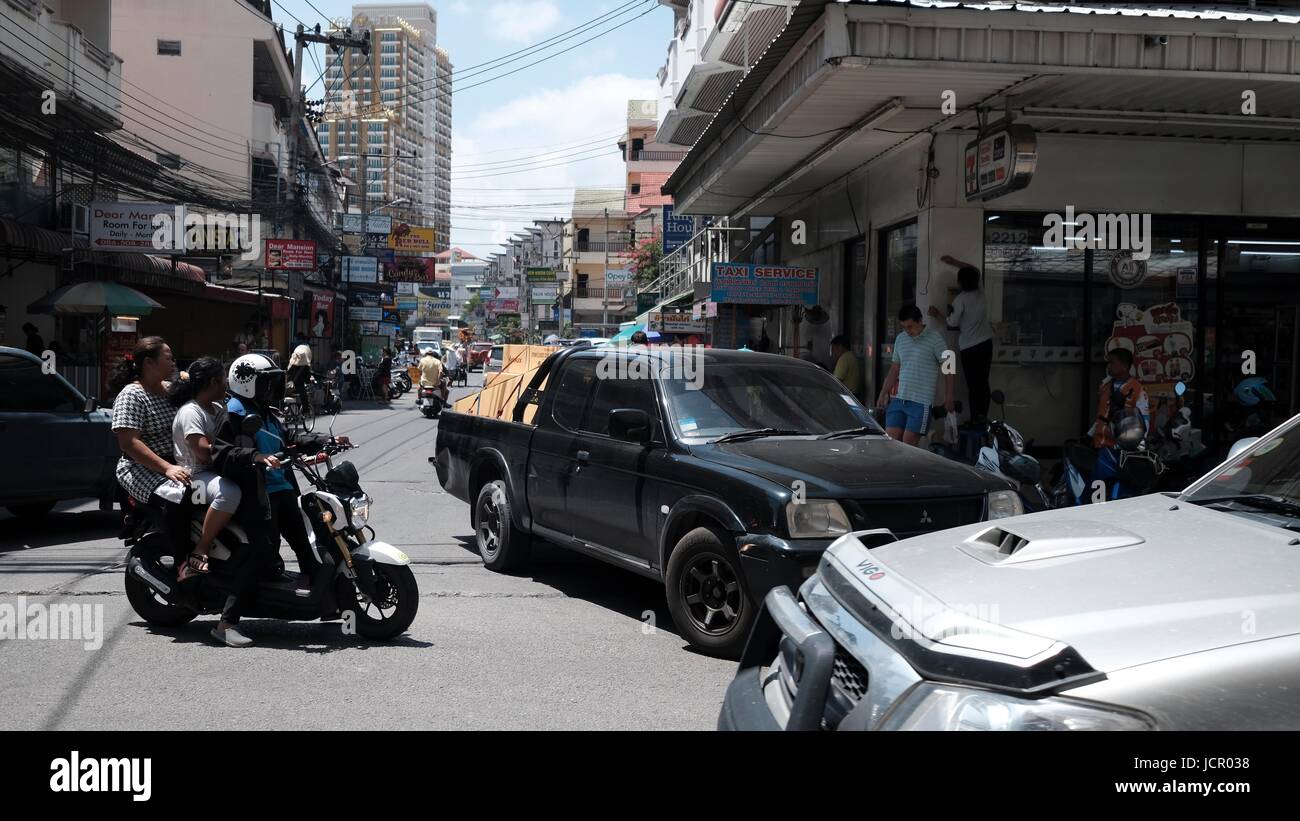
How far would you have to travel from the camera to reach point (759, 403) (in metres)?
7.08

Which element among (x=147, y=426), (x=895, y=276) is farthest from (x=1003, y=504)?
(x=895, y=276)

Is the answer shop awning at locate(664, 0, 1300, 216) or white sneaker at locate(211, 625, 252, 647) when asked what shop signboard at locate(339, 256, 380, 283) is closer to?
shop awning at locate(664, 0, 1300, 216)

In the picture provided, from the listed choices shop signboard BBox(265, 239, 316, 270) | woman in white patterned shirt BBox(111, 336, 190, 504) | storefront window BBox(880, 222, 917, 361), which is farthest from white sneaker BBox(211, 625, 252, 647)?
shop signboard BBox(265, 239, 316, 270)

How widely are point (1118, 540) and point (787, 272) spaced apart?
12684mm

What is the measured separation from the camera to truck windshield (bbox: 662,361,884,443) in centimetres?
684

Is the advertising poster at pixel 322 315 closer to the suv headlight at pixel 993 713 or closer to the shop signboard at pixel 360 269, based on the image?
the shop signboard at pixel 360 269

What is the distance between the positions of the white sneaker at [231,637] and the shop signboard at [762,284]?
9.68 metres

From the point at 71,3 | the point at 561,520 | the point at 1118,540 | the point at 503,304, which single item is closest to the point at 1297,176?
the point at 561,520

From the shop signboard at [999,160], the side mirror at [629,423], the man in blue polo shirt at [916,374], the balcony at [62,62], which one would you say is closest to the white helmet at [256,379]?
the side mirror at [629,423]

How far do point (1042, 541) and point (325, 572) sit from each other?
4.23 metres

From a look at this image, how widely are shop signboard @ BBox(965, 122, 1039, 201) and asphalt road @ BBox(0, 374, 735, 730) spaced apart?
515 cm

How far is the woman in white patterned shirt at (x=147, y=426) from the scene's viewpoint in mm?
6355
